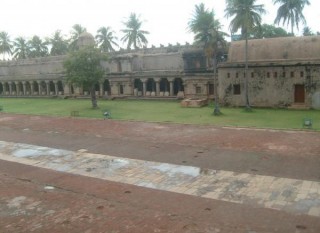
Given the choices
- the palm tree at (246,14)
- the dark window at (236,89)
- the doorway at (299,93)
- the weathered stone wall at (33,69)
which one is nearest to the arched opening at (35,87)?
the weathered stone wall at (33,69)

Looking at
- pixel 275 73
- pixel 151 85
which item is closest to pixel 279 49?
pixel 275 73

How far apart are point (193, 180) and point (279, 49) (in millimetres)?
23366

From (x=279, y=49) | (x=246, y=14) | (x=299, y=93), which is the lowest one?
(x=299, y=93)

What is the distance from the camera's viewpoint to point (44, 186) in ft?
42.6

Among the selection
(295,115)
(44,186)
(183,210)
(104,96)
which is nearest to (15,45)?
(104,96)

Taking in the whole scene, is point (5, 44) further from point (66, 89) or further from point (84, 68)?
point (84, 68)

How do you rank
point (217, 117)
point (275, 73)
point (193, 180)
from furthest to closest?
point (275, 73) < point (217, 117) < point (193, 180)

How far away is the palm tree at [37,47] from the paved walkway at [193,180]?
185ft

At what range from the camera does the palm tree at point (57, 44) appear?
6944cm

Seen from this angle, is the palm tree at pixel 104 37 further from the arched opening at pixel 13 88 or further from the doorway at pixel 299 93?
the doorway at pixel 299 93

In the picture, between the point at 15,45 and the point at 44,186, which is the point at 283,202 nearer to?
the point at 44,186

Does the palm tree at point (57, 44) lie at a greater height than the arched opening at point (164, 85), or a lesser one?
greater

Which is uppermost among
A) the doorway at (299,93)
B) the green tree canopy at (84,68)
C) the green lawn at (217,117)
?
the green tree canopy at (84,68)

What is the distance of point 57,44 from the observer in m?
69.7
